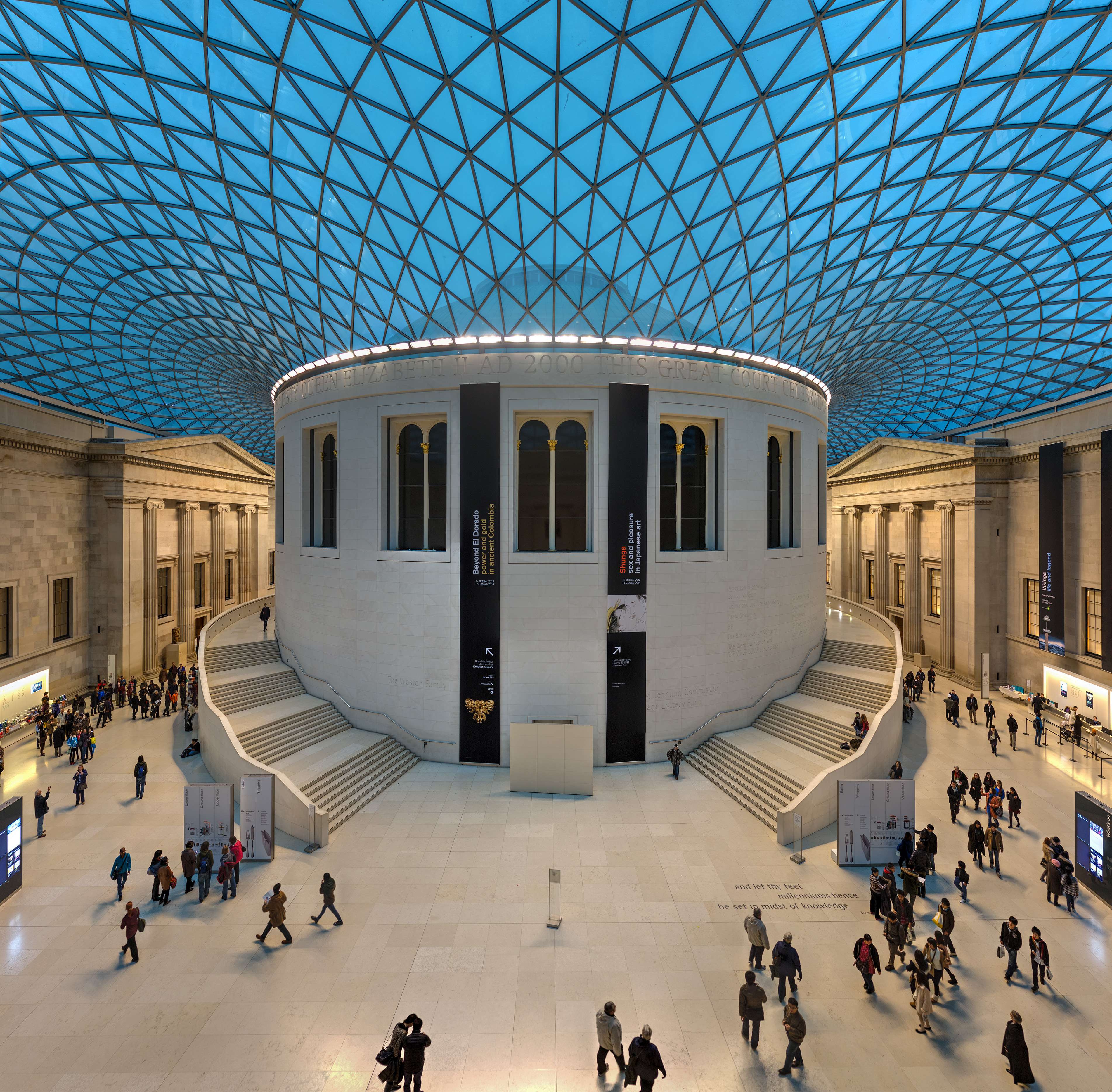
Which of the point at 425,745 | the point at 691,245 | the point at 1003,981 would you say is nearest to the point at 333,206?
the point at 691,245

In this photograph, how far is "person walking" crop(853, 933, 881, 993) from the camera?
10398 millimetres

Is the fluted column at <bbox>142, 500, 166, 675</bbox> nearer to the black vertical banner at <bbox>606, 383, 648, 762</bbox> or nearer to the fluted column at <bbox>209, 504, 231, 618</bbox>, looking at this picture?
the fluted column at <bbox>209, 504, 231, 618</bbox>

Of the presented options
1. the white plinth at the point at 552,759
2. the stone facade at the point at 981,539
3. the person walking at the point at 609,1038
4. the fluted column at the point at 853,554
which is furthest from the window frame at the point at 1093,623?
the person walking at the point at 609,1038

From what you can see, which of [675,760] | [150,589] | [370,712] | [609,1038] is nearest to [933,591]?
[675,760]

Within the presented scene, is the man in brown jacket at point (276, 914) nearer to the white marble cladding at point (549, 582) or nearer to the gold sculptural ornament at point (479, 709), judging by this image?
the gold sculptural ornament at point (479, 709)

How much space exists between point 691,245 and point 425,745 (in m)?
22.3

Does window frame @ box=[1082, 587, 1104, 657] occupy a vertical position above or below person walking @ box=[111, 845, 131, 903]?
above

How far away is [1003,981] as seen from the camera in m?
10.8

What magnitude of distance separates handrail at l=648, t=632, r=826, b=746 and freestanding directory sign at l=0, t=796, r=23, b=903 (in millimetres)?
19142

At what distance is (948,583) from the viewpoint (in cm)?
3497

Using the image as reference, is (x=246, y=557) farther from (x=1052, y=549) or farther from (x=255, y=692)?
(x=1052, y=549)

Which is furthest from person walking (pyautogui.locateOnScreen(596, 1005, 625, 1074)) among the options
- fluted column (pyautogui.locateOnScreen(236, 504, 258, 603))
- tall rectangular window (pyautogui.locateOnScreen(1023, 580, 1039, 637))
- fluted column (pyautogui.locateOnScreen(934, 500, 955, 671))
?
fluted column (pyautogui.locateOnScreen(236, 504, 258, 603))

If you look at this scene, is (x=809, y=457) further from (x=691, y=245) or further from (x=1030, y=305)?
(x=1030, y=305)

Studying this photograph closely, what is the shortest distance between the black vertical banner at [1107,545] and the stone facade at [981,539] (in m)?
0.81
